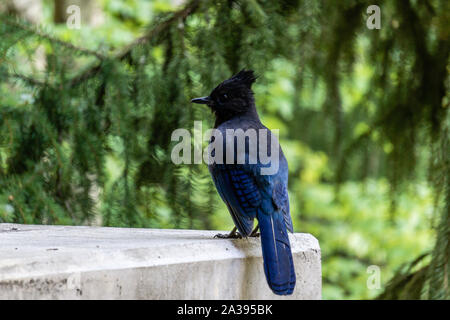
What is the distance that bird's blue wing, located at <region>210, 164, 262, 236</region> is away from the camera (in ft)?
6.37

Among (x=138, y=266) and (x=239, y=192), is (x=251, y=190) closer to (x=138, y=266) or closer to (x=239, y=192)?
(x=239, y=192)

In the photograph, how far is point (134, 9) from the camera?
586 cm

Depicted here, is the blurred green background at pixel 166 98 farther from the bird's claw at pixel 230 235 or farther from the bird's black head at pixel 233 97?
the bird's claw at pixel 230 235

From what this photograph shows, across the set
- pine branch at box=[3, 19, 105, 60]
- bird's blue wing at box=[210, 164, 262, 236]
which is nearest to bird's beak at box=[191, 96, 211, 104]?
bird's blue wing at box=[210, 164, 262, 236]

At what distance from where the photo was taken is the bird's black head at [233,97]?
2.30 metres

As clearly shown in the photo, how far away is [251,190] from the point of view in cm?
197

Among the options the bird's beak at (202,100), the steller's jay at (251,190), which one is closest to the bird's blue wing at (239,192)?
the steller's jay at (251,190)

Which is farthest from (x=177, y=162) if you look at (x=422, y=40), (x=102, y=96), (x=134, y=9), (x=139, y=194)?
(x=134, y=9)

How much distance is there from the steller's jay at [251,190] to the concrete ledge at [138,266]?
73mm

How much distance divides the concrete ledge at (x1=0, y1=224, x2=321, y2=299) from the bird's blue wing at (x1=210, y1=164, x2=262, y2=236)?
7cm

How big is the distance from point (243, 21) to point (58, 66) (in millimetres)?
796

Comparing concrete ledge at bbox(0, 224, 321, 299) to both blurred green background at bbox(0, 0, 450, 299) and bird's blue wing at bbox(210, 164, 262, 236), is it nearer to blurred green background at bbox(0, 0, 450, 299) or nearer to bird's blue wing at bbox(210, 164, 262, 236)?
bird's blue wing at bbox(210, 164, 262, 236)

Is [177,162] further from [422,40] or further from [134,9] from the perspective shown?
[134,9]

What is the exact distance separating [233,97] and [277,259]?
0.89 metres
